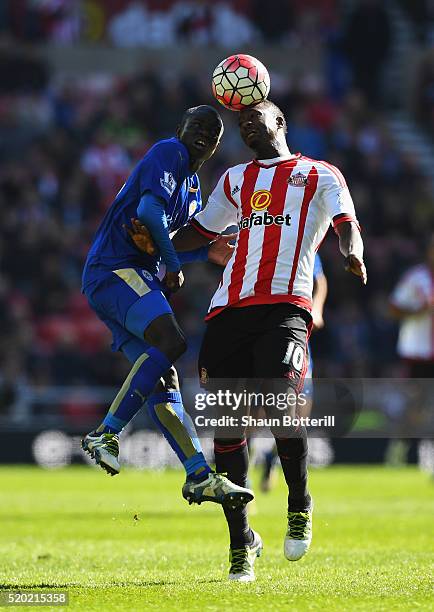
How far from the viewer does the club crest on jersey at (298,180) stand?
7000 mm

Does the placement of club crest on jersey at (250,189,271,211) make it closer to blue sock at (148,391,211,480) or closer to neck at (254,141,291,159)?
neck at (254,141,291,159)

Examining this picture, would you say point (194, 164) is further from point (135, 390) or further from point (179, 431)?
point (179, 431)

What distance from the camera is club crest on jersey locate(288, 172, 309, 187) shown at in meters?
7.00

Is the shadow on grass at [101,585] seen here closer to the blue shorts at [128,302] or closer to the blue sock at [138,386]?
the blue sock at [138,386]

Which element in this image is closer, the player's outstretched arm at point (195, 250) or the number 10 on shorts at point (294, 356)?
the number 10 on shorts at point (294, 356)

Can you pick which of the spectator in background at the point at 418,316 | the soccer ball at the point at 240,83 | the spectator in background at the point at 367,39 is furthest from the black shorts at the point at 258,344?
the spectator in background at the point at 367,39

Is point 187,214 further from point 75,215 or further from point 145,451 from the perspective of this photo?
point 75,215

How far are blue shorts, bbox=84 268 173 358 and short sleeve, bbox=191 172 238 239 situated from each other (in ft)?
1.28

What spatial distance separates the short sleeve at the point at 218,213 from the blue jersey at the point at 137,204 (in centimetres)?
18

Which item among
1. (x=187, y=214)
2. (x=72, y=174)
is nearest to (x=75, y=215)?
(x=72, y=174)

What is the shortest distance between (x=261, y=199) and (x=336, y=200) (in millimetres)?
389

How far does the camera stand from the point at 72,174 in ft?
68.6

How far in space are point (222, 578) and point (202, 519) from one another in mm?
4067

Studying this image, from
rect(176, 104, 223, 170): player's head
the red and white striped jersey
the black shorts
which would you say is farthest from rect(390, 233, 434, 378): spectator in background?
the black shorts
